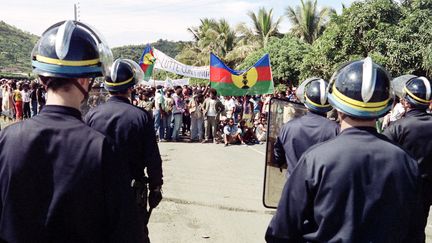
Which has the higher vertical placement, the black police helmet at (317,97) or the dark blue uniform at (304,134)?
the black police helmet at (317,97)

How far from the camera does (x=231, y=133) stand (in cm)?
1459

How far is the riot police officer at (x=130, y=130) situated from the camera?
394 cm

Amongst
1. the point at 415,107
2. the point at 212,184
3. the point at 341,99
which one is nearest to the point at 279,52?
the point at 212,184

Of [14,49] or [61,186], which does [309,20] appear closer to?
[61,186]

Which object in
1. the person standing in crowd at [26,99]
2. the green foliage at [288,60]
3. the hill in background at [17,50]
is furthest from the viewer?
the hill in background at [17,50]

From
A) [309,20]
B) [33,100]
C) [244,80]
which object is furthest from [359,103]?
[309,20]

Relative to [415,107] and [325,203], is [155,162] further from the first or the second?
[415,107]

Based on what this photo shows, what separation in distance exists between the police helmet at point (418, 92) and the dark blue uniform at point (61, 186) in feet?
11.1

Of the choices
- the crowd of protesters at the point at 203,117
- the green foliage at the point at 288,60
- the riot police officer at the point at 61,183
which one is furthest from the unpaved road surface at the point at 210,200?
the green foliage at the point at 288,60

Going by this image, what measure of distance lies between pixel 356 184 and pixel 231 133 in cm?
1241

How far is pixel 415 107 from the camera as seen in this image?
4445mm

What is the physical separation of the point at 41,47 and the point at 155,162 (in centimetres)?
199

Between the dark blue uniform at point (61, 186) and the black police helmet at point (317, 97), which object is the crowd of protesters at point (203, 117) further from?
the dark blue uniform at point (61, 186)

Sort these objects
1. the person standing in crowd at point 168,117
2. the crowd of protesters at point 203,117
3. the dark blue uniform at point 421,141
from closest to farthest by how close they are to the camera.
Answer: the dark blue uniform at point 421,141 < the crowd of protesters at point 203,117 < the person standing in crowd at point 168,117
